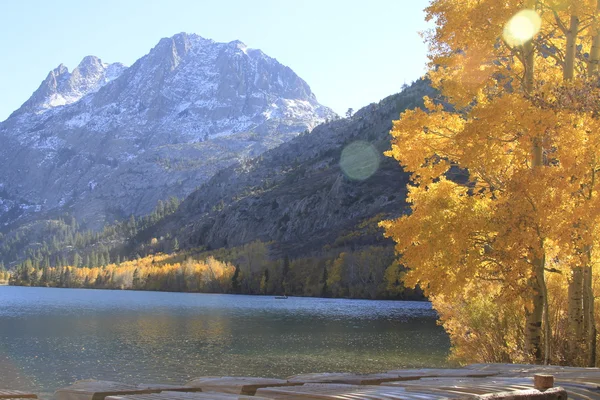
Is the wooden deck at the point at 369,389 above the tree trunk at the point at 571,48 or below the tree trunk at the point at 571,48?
below

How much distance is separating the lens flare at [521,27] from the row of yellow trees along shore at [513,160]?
0.13 ft

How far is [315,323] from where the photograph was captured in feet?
262

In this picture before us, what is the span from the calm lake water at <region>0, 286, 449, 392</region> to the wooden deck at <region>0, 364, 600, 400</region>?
26823 millimetres

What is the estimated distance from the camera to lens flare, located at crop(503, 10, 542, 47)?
18.9 metres

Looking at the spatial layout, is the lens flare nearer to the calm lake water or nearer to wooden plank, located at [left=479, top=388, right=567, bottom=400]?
wooden plank, located at [left=479, top=388, right=567, bottom=400]

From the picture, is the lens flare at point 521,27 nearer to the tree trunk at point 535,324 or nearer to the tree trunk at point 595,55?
the tree trunk at point 595,55

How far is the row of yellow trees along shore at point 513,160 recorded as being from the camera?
16.6m

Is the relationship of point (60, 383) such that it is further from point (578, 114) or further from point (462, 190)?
point (578, 114)

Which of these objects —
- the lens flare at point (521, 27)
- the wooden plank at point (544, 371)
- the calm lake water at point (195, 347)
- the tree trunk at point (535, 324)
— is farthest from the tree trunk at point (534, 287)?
the calm lake water at point (195, 347)

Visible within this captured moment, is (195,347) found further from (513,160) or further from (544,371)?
(544,371)

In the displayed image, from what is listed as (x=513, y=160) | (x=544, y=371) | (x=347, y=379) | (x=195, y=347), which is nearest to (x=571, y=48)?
(x=513, y=160)

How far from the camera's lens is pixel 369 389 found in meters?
8.59

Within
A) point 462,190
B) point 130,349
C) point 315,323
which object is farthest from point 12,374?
point 315,323

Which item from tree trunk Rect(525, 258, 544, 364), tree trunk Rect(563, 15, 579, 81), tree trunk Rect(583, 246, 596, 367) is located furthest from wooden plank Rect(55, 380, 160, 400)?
tree trunk Rect(563, 15, 579, 81)
